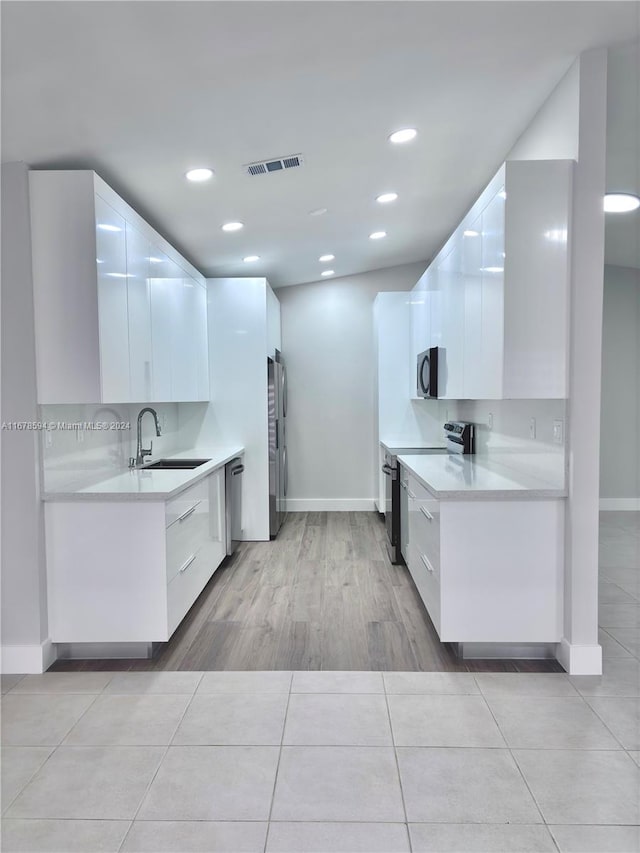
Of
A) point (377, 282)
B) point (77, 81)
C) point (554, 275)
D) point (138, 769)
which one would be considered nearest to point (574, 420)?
point (554, 275)

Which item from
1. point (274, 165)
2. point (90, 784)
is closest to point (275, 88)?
point (274, 165)

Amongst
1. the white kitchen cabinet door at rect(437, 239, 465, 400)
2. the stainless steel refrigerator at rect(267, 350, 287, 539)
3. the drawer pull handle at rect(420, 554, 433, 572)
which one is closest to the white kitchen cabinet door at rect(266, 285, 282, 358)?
the stainless steel refrigerator at rect(267, 350, 287, 539)

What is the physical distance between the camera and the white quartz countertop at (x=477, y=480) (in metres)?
2.63

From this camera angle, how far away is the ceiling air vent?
301cm

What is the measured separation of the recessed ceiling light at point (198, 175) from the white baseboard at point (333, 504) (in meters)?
4.12

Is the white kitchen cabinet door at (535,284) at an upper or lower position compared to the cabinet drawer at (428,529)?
upper

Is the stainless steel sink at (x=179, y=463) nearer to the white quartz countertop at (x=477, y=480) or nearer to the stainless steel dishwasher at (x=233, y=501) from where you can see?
the stainless steel dishwasher at (x=233, y=501)

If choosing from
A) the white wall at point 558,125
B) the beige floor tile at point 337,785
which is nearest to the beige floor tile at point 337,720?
the beige floor tile at point 337,785

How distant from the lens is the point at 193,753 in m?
2.02

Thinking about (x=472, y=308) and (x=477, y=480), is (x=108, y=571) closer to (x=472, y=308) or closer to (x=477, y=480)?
(x=477, y=480)

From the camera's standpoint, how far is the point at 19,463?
2611 mm

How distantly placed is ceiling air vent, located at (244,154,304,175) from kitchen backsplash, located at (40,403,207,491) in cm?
163

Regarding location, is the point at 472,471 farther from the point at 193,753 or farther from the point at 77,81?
the point at 77,81

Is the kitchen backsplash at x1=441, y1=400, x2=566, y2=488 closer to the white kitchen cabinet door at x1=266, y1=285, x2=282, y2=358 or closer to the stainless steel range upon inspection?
the stainless steel range
